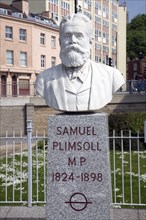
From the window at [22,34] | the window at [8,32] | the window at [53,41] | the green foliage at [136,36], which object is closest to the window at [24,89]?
the window at [8,32]

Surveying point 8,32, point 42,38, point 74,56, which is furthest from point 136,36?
point 74,56

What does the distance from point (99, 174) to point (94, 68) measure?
1531 millimetres

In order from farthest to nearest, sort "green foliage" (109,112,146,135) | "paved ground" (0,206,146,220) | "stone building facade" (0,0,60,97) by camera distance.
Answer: "stone building facade" (0,0,60,97), "green foliage" (109,112,146,135), "paved ground" (0,206,146,220)

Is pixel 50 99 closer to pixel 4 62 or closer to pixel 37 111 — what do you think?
pixel 37 111

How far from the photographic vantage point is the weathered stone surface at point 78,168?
561 cm

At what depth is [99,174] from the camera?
5.61 meters

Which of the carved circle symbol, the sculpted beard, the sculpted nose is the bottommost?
the carved circle symbol

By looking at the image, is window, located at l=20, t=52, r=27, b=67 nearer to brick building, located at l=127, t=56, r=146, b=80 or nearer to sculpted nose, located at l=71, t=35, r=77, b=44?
brick building, located at l=127, t=56, r=146, b=80

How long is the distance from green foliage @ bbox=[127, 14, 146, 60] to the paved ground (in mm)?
59204

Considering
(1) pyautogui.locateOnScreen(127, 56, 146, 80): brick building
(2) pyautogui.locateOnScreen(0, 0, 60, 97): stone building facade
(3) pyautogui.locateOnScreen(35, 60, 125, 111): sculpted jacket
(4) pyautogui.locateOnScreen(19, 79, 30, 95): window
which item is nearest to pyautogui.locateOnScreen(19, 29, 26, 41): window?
(2) pyautogui.locateOnScreen(0, 0, 60, 97): stone building facade

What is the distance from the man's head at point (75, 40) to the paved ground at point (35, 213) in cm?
289

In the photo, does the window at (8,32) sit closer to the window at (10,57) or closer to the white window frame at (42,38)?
the window at (10,57)

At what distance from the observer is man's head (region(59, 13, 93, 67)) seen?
566 centimetres

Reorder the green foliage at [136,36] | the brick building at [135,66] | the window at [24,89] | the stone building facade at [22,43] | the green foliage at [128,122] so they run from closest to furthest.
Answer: the green foliage at [128,122]
the window at [24,89]
the stone building facade at [22,43]
the green foliage at [136,36]
the brick building at [135,66]
